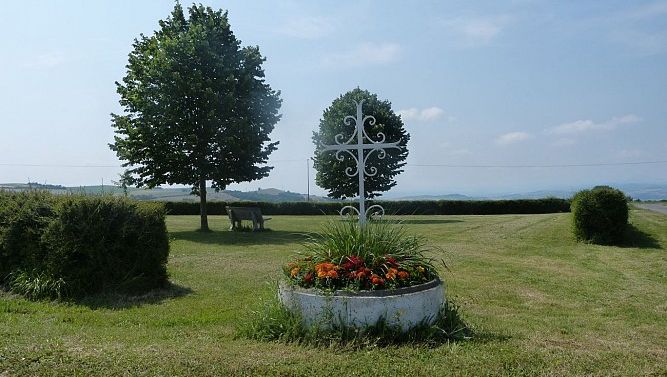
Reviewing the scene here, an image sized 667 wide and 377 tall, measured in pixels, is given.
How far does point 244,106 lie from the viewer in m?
22.5

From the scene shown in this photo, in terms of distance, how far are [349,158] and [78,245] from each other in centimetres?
2627

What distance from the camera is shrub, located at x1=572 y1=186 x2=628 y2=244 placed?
15812mm

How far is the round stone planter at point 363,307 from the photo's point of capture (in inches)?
207

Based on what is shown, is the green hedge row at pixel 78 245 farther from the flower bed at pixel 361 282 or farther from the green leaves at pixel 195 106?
the green leaves at pixel 195 106

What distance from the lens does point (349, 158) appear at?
33.9m

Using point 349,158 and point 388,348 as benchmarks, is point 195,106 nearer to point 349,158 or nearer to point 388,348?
point 349,158

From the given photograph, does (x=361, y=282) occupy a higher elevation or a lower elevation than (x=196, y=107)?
lower

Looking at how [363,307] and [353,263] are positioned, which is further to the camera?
[353,263]

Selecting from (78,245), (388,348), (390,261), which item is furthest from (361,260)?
(78,245)

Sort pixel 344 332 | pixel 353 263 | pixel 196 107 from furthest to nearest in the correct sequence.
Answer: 1. pixel 196 107
2. pixel 353 263
3. pixel 344 332

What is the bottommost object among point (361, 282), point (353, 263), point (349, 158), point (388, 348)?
point (388, 348)

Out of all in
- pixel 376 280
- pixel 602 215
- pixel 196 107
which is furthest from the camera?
pixel 196 107

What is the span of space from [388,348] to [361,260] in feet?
3.48

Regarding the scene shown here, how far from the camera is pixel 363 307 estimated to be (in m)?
5.25
